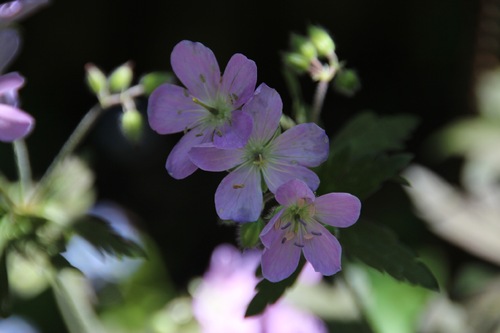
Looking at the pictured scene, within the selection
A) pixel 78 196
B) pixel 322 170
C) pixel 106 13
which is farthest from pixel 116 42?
pixel 322 170

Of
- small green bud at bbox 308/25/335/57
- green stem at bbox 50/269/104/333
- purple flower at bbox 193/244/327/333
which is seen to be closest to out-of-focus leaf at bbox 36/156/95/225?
green stem at bbox 50/269/104/333

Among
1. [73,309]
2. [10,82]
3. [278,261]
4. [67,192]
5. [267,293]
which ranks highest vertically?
[10,82]

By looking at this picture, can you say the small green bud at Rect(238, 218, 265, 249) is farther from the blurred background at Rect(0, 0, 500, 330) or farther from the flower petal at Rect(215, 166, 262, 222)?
the blurred background at Rect(0, 0, 500, 330)


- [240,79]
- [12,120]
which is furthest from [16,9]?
[240,79]

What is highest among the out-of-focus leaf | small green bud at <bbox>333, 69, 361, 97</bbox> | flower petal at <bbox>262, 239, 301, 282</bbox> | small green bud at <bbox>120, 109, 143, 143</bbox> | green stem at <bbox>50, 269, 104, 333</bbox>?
small green bud at <bbox>333, 69, 361, 97</bbox>

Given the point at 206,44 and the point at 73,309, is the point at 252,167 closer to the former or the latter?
the point at 73,309

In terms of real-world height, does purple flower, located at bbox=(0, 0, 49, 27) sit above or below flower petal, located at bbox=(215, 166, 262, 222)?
above
